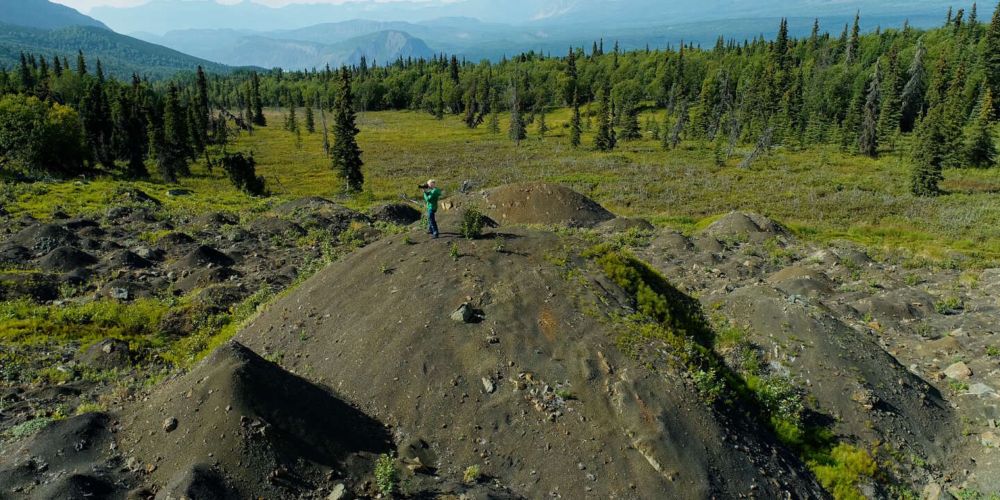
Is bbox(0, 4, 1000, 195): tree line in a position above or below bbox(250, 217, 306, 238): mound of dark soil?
above

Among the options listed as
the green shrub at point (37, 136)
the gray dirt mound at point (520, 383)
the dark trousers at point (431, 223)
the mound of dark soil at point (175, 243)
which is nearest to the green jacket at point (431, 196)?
the dark trousers at point (431, 223)

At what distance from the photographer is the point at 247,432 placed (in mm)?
11742

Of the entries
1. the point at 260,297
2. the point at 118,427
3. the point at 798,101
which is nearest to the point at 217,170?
the point at 260,297

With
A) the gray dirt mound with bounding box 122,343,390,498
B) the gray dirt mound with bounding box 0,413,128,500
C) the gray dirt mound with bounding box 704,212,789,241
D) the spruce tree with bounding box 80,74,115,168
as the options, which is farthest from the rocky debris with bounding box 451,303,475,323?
the spruce tree with bounding box 80,74,115,168

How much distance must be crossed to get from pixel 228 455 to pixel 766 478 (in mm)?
12203

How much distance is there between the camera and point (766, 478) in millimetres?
13312

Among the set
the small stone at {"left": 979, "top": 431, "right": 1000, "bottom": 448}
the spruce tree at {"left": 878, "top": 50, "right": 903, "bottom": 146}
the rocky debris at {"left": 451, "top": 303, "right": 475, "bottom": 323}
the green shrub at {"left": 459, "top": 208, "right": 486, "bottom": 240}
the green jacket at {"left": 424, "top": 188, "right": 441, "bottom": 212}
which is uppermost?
the spruce tree at {"left": 878, "top": 50, "right": 903, "bottom": 146}

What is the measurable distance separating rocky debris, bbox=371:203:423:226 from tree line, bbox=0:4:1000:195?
2652 cm

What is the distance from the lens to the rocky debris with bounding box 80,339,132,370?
1825cm

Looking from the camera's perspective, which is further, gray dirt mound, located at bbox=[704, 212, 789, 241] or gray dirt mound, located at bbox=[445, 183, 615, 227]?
gray dirt mound, located at bbox=[445, 183, 615, 227]

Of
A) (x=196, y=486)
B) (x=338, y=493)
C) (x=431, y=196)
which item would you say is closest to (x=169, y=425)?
(x=196, y=486)

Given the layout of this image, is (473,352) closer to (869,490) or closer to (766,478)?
(766,478)

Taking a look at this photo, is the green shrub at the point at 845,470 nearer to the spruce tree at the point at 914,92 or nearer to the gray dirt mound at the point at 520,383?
the gray dirt mound at the point at 520,383

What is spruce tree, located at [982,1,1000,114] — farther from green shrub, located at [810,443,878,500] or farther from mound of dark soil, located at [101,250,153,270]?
mound of dark soil, located at [101,250,153,270]
